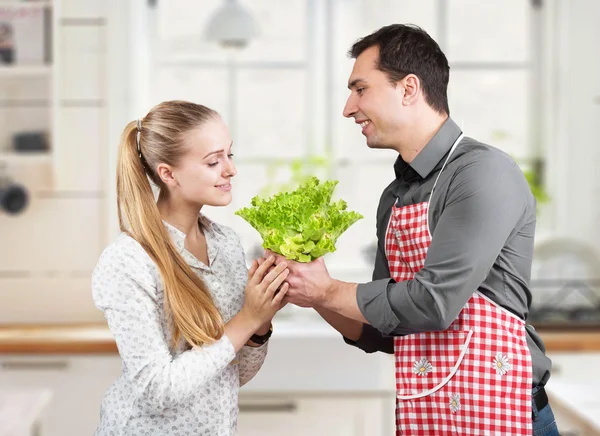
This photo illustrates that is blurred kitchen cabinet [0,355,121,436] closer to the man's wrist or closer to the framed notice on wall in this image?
the framed notice on wall

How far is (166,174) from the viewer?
1.77 metres

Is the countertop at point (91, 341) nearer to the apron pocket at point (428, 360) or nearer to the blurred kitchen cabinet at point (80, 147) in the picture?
the blurred kitchen cabinet at point (80, 147)

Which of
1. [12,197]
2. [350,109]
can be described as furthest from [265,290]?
[12,197]

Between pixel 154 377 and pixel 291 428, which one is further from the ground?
pixel 154 377

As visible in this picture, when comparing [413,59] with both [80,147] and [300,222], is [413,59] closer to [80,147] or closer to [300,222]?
[300,222]

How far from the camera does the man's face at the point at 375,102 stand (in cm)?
186

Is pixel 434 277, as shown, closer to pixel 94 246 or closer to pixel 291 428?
pixel 291 428

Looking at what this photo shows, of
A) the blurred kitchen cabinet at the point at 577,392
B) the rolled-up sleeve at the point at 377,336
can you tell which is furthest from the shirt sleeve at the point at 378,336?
the blurred kitchen cabinet at the point at 577,392

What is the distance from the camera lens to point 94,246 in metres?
3.72

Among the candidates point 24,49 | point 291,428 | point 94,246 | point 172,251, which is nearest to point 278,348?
point 291,428

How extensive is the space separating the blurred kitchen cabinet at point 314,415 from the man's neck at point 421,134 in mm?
1528

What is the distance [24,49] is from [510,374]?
107 inches

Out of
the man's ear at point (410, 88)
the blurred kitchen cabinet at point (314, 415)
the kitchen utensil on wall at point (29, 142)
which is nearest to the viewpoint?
the man's ear at point (410, 88)

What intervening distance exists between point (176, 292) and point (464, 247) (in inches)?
24.2
